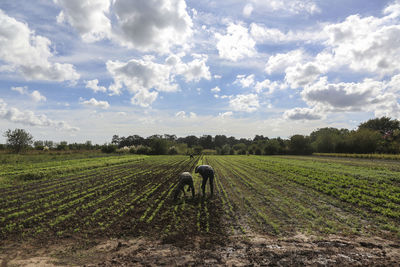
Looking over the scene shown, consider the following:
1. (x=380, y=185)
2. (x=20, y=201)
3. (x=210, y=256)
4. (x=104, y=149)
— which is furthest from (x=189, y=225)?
(x=104, y=149)

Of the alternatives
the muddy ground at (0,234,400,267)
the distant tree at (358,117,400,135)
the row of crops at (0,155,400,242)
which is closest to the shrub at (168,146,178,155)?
the row of crops at (0,155,400,242)

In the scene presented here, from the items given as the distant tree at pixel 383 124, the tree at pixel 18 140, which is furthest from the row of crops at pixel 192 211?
the distant tree at pixel 383 124

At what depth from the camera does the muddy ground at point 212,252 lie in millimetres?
5809

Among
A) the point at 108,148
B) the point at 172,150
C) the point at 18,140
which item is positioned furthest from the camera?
the point at 172,150

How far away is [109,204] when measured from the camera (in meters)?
11.5

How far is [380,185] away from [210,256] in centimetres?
1667

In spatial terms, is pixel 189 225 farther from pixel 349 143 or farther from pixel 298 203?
pixel 349 143

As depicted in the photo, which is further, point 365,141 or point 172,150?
point 172,150

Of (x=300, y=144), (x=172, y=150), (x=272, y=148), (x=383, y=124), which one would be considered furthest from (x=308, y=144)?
(x=172, y=150)

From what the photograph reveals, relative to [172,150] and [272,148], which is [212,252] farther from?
[272,148]

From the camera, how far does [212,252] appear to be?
6.34 m

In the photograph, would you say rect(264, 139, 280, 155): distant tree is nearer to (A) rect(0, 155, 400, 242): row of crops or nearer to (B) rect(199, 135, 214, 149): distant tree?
(B) rect(199, 135, 214, 149): distant tree

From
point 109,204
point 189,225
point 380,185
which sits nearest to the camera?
point 189,225

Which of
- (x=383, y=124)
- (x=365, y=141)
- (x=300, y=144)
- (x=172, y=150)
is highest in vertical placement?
(x=383, y=124)
